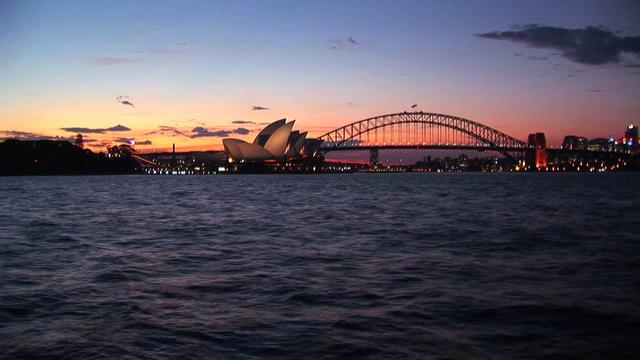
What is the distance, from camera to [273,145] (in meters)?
136

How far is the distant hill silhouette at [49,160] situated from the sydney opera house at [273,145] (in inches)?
1513

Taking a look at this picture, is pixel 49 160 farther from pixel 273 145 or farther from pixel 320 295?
pixel 320 295

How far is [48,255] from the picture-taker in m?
14.3

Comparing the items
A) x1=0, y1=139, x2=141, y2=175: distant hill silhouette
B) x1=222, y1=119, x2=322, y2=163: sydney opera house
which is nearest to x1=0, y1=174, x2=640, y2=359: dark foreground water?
x1=222, y1=119, x2=322, y2=163: sydney opera house

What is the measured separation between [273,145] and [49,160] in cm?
6252

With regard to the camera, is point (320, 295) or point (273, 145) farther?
point (273, 145)

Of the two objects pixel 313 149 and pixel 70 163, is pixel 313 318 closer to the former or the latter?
pixel 313 149

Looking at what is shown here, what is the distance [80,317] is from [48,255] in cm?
698

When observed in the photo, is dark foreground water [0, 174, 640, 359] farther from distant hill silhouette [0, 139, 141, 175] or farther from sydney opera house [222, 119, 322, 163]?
distant hill silhouette [0, 139, 141, 175]

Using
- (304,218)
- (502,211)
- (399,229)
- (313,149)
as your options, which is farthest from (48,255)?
(313,149)

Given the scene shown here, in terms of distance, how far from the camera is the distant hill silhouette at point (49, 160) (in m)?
154

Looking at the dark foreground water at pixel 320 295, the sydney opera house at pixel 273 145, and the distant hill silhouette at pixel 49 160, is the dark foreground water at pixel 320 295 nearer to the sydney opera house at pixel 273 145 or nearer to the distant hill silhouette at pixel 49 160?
the sydney opera house at pixel 273 145

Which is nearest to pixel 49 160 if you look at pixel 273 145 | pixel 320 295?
pixel 273 145

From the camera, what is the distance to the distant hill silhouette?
154 m
